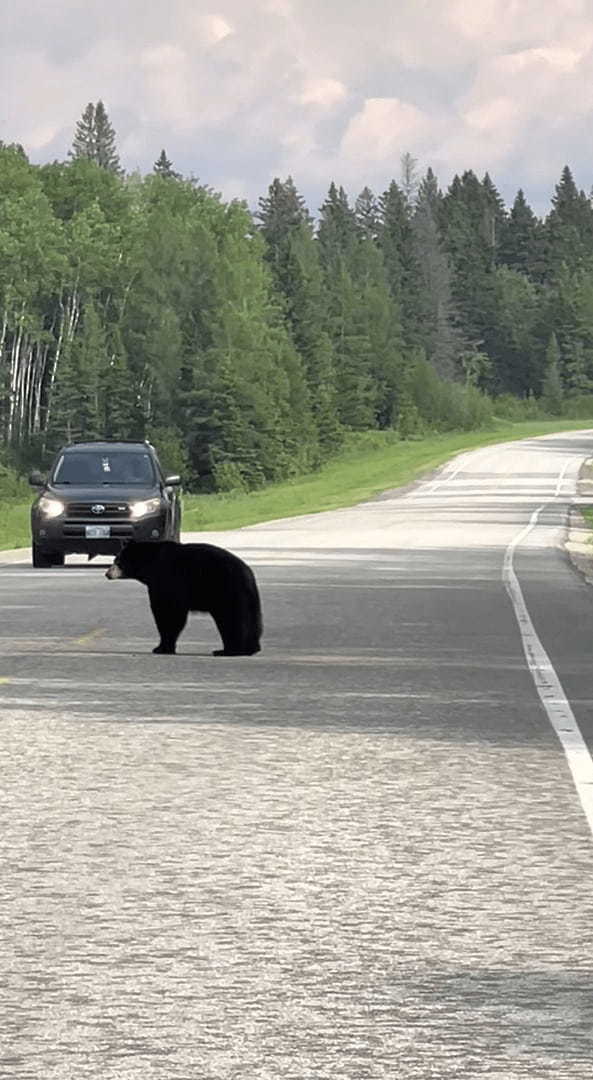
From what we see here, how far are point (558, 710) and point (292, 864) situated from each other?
5.77 m

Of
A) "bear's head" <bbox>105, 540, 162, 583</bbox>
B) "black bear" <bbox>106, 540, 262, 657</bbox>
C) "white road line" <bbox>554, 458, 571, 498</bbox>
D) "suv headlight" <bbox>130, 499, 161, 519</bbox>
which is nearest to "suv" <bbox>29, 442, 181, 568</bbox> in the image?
"suv headlight" <bbox>130, 499, 161, 519</bbox>

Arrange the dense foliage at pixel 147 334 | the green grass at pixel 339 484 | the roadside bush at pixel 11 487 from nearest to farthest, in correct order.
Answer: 1. the green grass at pixel 339 484
2. the roadside bush at pixel 11 487
3. the dense foliage at pixel 147 334

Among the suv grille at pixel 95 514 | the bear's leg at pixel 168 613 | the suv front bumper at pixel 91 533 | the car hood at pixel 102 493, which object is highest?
the bear's leg at pixel 168 613

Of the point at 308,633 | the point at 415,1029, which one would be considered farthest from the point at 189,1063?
the point at 308,633

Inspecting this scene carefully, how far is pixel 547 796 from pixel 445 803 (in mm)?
496

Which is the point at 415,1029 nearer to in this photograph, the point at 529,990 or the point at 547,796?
the point at 529,990

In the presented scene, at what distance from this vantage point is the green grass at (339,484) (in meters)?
68.2

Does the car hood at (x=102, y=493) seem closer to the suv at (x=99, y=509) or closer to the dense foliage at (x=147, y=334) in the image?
the suv at (x=99, y=509)

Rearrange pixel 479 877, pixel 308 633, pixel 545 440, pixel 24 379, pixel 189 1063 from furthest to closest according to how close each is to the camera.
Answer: pixel 545 440
pixel 24 379
pixel 308 633
pixel 479 877
pixel 189 1063

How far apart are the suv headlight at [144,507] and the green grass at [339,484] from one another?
13592mm

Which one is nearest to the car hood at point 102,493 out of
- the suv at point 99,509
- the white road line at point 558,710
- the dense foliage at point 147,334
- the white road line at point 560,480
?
the suv at point 99,509

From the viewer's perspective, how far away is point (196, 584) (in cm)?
1786

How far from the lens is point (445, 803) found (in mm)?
10828

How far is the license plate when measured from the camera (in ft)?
109
